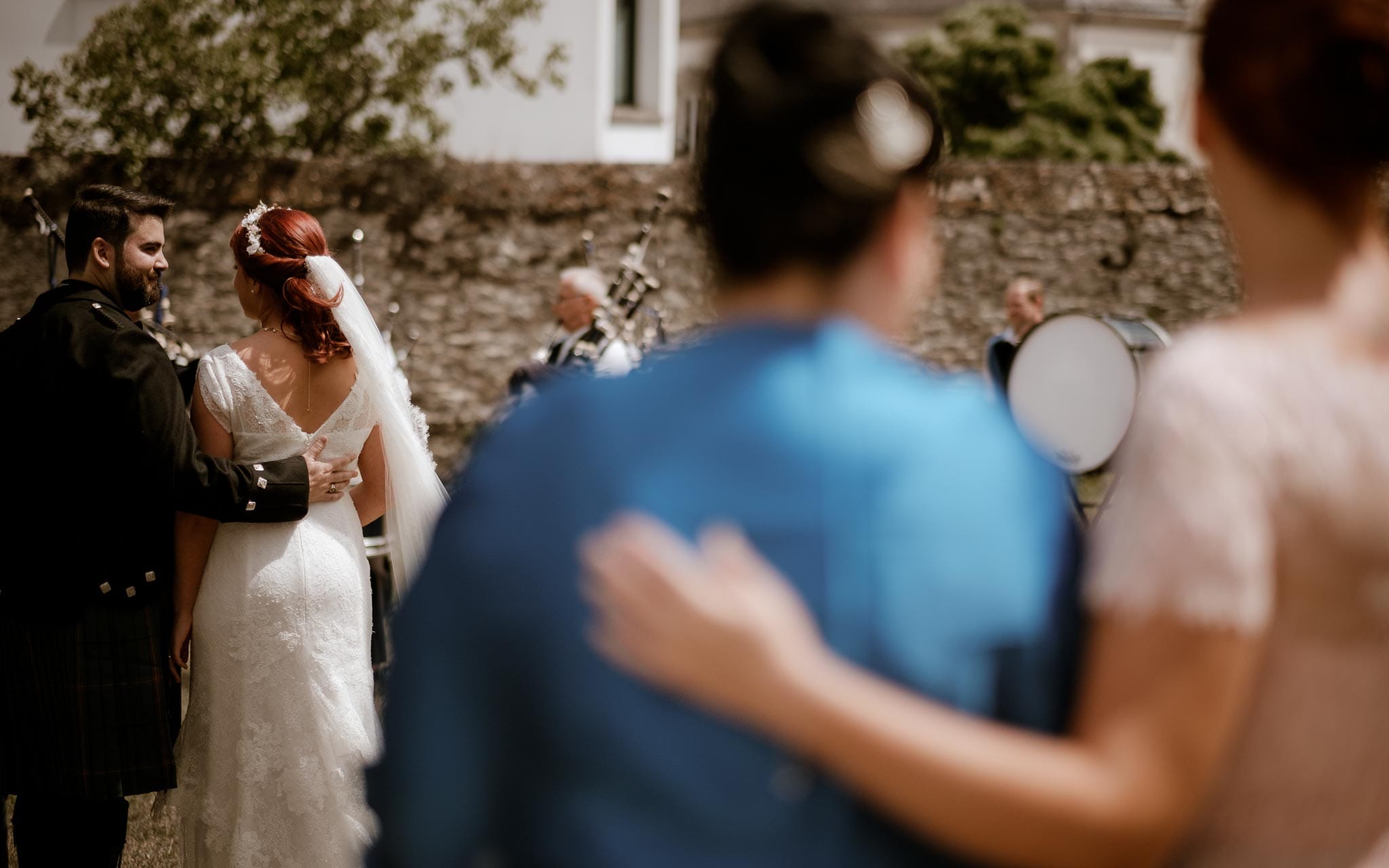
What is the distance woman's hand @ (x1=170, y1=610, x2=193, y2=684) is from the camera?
11.5 ft

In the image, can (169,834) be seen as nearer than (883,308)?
No

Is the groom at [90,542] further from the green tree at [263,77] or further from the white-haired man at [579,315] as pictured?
the green tree at [263,77]

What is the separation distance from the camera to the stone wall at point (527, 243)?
9.11m

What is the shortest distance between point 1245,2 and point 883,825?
794mm

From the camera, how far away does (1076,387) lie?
332 inches

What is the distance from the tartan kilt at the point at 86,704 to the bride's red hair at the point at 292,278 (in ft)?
2.51

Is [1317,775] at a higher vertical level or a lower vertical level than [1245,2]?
lower

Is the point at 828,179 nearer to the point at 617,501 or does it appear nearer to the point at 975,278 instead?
the point at 617,501

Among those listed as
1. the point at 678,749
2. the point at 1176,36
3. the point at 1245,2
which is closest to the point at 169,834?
the point at 678,749

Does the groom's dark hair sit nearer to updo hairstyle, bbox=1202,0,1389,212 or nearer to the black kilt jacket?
the black kilt jacket

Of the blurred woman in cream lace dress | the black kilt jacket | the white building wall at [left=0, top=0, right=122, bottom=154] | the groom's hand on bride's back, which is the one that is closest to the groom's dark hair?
the black kilt jacket

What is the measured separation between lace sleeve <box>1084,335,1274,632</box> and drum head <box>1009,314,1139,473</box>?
6.82m

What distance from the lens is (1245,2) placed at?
1.25 meters

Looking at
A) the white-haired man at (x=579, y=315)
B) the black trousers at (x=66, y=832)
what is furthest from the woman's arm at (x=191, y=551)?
the white-haired man at (x=579, y=315)
